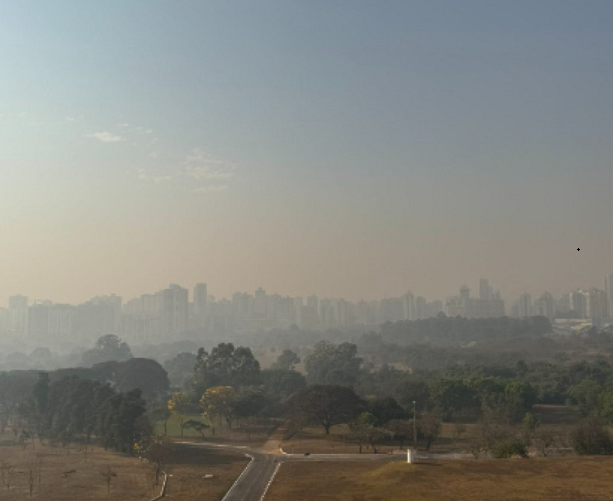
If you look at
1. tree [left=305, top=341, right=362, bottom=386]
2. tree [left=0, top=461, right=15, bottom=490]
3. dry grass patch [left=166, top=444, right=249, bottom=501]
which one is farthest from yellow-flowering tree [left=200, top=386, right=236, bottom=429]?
tree [left=305, top=341, right=362, bottom=386]

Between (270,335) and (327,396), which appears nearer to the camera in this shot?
(327,396)

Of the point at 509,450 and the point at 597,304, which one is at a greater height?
the point at 597,304

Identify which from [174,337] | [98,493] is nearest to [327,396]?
[98,493]

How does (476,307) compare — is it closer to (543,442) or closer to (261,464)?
(543,442)

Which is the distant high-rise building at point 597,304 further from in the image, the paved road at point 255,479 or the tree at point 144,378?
the paved road at point 255,479

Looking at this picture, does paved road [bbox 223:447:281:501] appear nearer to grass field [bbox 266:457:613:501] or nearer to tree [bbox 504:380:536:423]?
grass field [bbox 266:457:613:501]

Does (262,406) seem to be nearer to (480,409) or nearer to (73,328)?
(480,409)

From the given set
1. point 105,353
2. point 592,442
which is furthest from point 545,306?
point 592,442

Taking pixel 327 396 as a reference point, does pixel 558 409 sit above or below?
below
